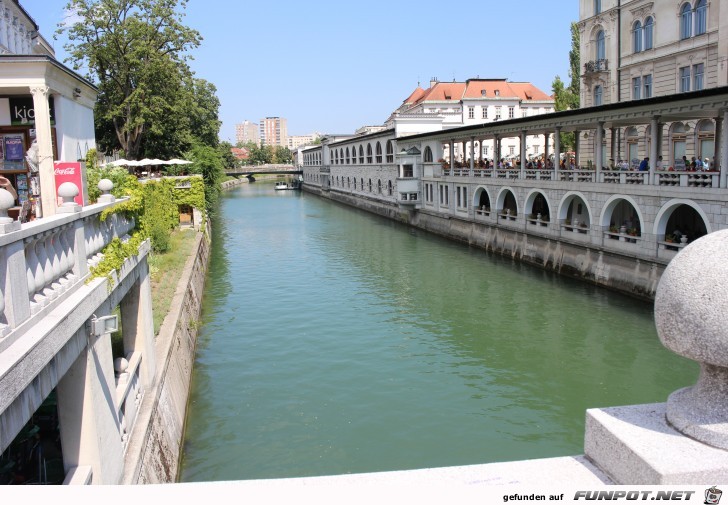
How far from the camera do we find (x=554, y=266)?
27391 mm

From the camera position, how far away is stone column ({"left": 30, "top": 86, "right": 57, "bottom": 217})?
35.6ft

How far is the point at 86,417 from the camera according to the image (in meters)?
6.57

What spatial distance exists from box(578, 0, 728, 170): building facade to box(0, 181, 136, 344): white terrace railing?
23649 millimetres

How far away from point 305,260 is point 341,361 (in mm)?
17378

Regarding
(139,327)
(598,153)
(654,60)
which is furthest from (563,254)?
(139,327)

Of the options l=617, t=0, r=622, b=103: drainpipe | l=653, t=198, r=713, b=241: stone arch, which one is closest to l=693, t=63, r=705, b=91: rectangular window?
l=617, t=0, r=622, b=103: drainpipe

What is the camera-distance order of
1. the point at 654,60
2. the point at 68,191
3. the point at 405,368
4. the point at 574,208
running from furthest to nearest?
the point at 654,60 < the point at 574,208 < the point at 405,368 < the point at 68,191

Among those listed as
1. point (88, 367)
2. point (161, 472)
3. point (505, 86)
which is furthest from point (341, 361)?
point (505, 86)

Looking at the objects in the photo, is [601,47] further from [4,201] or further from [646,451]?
[4,201]

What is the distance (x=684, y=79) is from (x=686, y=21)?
2.81m

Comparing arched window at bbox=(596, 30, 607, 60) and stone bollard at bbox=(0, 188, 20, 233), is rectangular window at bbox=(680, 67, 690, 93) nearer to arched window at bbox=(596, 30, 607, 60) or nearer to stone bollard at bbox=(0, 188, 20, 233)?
arched window at bbox=(596, 30, 607, 60)

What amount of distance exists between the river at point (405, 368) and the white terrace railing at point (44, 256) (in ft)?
15.5

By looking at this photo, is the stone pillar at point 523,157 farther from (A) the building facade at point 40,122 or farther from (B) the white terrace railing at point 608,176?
(A) the building facade at point 40,122

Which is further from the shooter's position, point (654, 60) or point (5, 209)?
point (654, 60)
